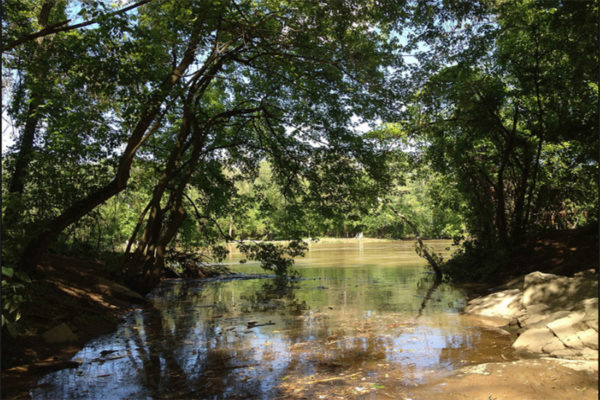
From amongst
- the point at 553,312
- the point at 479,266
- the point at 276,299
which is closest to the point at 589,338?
the point at 553,312

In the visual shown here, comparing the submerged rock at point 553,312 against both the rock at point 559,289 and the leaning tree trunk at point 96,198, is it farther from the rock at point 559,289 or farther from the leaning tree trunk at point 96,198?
the leaning tree trunk at point 96,198

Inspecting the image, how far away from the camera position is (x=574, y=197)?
1375 centimetres

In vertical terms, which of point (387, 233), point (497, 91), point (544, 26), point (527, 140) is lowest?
point (387, 233)

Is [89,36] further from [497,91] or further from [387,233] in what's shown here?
[387,233]

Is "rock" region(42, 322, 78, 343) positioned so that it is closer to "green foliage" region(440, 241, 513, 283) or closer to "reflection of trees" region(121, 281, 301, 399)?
"reflection of trees" region(121, 281, 301, 399)

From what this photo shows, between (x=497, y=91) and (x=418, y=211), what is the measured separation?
4291cm

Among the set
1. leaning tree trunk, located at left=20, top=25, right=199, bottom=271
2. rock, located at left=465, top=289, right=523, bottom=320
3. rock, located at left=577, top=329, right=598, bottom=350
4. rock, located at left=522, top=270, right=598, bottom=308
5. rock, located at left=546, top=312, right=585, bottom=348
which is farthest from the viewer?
rock, located at left=465, top=289, right=523, bottom=320

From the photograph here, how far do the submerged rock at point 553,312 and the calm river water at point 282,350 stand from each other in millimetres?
480

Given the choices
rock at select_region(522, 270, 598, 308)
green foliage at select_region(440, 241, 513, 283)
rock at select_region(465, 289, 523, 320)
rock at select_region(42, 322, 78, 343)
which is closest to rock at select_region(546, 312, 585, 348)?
rock at select_region(522, 270, 598, 308)

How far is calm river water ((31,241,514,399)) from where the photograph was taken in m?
4.83

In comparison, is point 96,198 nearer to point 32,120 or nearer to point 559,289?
point 32,120

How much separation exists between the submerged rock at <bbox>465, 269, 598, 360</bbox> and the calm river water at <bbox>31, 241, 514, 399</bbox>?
0.48 m

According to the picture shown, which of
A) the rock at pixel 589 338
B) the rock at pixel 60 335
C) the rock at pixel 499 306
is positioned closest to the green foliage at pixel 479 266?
the rock at pixel 499 306

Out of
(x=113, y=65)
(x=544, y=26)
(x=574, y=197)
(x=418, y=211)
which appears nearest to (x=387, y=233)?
(x=418, y=211)
